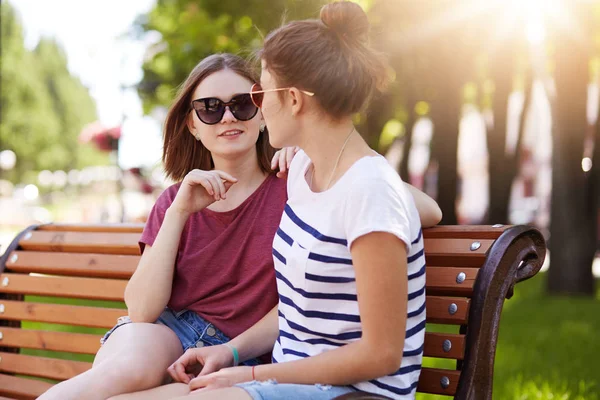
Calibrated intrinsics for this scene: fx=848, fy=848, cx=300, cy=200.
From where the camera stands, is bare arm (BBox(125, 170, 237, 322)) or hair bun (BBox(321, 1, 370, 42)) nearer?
hair bun (BBox(321, 1, 370, 42))

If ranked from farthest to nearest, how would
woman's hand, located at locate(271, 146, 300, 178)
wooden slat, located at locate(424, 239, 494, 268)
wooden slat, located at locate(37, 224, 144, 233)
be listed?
wooden slat, located at locate(37, 224, 144, 233), woman's hand, located at locate(271, 146, 300, 178), wooden slat, located at locate(424, 239, 494, 268)

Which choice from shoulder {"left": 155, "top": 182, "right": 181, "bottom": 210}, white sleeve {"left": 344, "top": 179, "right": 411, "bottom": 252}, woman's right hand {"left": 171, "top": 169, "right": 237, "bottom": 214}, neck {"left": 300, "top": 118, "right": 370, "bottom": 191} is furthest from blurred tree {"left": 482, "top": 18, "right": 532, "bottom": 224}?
white sleeve {"left": 344, "top": 179, "right": 411, "bottom": 252}

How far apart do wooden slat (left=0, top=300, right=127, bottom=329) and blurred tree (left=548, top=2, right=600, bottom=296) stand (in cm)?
820

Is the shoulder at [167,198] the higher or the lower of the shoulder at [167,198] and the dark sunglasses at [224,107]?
the lower

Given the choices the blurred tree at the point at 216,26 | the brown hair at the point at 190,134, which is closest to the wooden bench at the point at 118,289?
the brown hair at the point at 190,134

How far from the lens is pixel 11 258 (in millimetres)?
4195

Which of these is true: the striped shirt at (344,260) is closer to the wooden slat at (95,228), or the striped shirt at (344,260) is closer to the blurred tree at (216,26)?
the wooden slat at (95,228)

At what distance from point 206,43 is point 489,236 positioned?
943cm

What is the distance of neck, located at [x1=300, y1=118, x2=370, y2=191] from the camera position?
8.24ft

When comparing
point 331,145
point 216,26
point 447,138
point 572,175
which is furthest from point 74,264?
point 447,138

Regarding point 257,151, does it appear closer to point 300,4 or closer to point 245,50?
point 245,50

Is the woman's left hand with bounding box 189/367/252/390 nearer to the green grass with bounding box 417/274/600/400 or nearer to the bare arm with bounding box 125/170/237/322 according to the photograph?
the bare arm with bounding box 125/170/237/322

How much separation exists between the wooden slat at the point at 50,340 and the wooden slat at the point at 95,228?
0.49 m

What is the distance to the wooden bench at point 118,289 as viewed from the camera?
2711 millimetres
